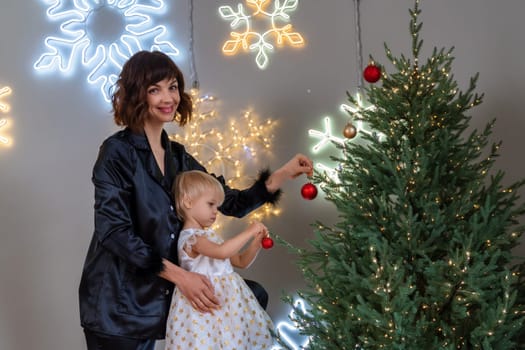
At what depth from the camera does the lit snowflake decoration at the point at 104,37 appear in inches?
113

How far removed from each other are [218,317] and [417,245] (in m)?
0.66

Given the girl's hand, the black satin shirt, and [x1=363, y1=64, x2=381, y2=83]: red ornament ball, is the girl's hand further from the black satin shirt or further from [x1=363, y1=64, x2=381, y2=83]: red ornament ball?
[x1=363, y1=64, x2=381, y2=83]: red ornament ball

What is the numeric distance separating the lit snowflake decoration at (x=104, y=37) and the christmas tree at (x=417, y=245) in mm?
1415

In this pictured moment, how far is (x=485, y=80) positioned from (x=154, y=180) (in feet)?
4.45

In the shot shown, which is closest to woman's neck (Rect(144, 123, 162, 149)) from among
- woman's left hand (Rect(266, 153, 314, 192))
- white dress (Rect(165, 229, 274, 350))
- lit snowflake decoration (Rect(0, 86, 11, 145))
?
white dress (Rect(165, 229, 274, 350))

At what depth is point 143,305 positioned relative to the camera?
1.98 metres

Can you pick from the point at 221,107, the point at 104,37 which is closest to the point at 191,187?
the point at 221,107

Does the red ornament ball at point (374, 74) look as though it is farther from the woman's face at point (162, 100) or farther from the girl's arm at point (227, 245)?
the woman's face at point (162, 100)

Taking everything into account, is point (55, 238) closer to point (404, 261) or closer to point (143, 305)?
point (143, 305)

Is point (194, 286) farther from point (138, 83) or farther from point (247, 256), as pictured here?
point (138, 83)

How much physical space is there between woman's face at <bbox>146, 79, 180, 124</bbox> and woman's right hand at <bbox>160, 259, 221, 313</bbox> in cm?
49

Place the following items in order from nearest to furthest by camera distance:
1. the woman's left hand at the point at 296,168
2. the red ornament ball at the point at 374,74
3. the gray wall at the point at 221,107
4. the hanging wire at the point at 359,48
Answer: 1. the red ornament ball at the point at 374,74
2. the woman's left hand at the point at 296,168
3. the gray wall at the point at 221,107
4. the hanging wire at the point at 359,48

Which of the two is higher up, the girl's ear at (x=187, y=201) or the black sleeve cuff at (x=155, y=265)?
the girl's ear at (x=187, y=201)

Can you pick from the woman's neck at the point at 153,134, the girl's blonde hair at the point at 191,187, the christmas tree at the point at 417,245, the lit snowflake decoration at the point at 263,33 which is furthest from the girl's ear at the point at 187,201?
the lit snowflake decoration at the point at 263,33
